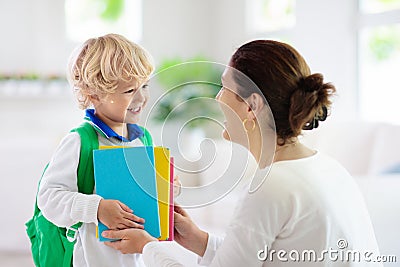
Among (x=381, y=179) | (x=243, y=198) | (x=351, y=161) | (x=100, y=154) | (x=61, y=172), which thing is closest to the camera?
(x=243, y=198)

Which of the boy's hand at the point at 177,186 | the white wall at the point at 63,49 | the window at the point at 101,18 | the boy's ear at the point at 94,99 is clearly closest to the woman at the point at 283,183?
the boy's hand at the point at 177,186

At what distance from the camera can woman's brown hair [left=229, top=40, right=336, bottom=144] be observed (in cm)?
124

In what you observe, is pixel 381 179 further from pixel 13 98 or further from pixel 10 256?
pixel 13 98

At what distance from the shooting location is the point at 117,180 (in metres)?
1.35

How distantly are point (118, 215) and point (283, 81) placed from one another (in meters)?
0.45

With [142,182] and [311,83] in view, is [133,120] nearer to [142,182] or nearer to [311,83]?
[142,182]

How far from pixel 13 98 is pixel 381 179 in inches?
143

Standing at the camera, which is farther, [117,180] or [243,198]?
[117,180]

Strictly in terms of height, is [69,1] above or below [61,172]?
above

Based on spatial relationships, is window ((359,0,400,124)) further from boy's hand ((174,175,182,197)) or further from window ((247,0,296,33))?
boy's hand ((174,175,182,197))

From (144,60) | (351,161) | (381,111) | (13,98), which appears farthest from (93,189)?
(13,98)

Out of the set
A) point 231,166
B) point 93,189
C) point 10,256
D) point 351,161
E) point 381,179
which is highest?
point 231,166

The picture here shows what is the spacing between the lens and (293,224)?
1211 millimetres

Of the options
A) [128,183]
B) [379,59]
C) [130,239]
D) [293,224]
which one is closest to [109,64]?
[128,183]
